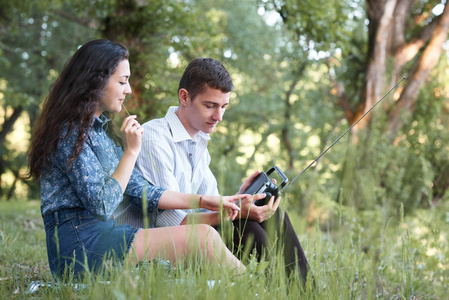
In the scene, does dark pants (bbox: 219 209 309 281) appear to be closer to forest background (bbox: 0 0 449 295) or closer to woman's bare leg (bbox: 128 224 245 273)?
forest background (bbox: 0 0 449 295)

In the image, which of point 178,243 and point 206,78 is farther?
point 206,78

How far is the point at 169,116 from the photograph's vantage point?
298 cm

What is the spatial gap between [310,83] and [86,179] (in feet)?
49.5

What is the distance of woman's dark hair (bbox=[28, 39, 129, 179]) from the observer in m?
2.22

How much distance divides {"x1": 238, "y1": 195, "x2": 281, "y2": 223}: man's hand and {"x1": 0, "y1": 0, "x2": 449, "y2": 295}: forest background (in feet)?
0.26

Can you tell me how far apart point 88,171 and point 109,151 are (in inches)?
10.5

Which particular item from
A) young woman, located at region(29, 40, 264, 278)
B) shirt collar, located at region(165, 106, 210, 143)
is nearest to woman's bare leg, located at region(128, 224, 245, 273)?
young woman, located at region(29, 40, 264, 278)

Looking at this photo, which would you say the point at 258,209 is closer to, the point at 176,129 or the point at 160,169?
the point at 160,169

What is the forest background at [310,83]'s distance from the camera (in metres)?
6.41

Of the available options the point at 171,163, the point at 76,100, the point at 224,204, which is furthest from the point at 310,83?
the point at 76,100

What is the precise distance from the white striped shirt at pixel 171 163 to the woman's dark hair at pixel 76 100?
0.39m

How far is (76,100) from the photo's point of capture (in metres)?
2.32

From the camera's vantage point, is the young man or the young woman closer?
the young woman

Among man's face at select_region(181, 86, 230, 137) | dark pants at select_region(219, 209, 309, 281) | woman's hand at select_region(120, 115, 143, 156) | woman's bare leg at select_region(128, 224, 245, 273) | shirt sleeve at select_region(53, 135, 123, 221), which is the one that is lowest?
dark pants at select_region(219, 209, 309, 281)
